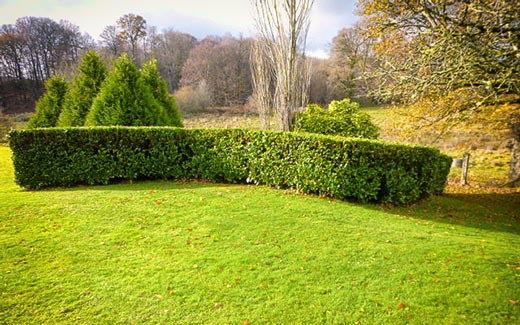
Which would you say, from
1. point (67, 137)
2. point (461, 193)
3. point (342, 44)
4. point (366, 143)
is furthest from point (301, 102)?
point (342, 44)

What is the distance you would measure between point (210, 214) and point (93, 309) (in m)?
2.94

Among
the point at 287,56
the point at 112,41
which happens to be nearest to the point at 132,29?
the point at 112,41

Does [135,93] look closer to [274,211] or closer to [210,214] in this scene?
[210,214]

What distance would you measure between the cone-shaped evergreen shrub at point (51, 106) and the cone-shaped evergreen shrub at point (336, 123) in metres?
13.2

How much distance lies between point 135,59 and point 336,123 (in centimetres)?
3442

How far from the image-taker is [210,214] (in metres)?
6.01

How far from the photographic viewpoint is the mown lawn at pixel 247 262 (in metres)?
3.26

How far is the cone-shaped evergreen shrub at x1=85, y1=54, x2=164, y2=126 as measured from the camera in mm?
10094

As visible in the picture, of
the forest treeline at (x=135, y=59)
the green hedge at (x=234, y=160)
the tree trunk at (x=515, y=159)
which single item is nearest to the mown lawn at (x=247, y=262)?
the green hedge at (x=234, y=160)

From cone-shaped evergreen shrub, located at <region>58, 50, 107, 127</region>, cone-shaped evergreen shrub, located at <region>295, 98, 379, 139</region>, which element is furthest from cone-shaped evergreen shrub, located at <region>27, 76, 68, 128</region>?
cone-shaped evergreen shrub, located at <region>295, 98, 379, 139</region>

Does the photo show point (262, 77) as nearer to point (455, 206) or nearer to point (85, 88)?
point (455, 206)

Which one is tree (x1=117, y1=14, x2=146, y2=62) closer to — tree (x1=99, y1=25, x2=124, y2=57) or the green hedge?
tree (x1=99, y1=25, x2=124, y2=57)

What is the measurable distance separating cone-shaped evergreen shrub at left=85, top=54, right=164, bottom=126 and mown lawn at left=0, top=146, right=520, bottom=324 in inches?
155

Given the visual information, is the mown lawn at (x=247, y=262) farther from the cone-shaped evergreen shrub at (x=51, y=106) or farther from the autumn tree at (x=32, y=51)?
the autumn tree at (x=32, y=51)
